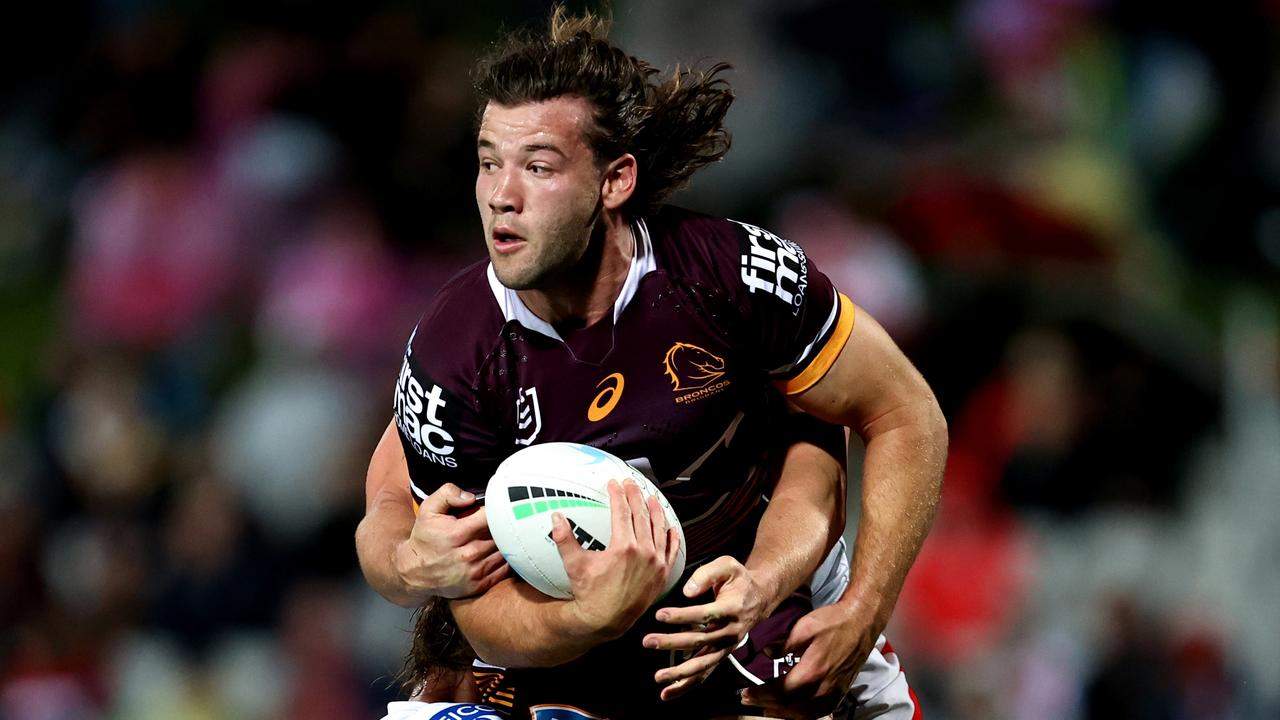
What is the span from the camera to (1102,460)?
791cm

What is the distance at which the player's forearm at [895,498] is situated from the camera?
4180 millimetres

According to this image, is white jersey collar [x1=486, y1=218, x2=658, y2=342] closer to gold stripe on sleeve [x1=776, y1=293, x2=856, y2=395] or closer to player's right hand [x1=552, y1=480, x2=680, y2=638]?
gold stripe on sleeve [x1=776, y1=293, x2=856, y2=395]

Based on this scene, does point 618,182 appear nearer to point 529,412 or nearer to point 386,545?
point 529,412

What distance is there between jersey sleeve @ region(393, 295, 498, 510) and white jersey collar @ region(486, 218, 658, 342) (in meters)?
0.15

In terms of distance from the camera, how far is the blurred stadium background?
25.7ft

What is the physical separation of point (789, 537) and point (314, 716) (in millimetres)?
4664

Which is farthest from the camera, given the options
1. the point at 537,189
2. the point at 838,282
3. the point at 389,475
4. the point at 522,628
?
the point at 838,282

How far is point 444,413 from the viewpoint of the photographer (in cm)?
397

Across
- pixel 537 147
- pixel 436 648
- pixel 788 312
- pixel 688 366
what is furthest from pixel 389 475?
pixel 788 312

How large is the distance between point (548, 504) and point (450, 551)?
34 cm

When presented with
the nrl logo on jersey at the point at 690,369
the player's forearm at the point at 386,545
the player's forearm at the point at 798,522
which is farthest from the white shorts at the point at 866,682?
the player's forearm at the point at 386,545

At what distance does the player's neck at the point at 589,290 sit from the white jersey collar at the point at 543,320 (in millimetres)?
13

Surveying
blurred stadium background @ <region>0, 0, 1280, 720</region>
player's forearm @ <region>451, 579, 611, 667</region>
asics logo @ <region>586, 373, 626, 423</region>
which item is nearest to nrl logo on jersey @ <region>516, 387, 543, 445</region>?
asics logo @ <region>586, 373, 626, 423</region>

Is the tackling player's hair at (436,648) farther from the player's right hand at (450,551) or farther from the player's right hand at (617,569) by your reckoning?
the player's right hand at (617,569)
